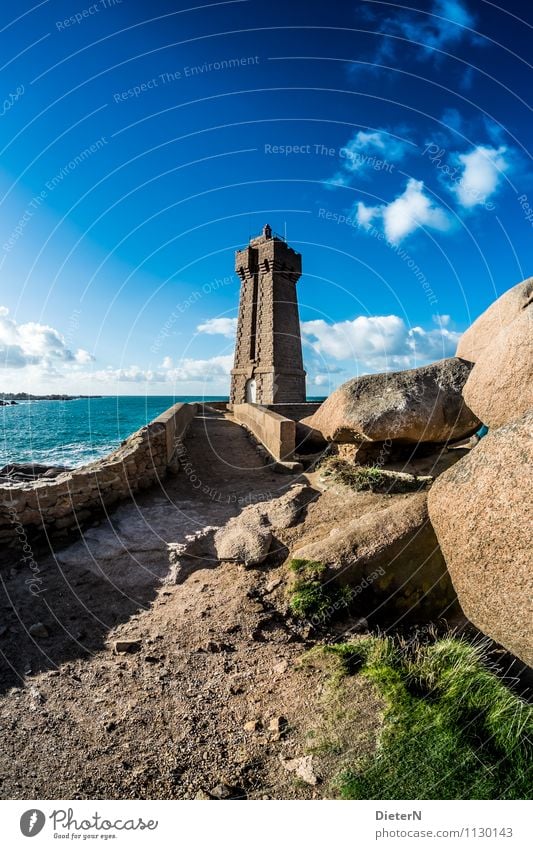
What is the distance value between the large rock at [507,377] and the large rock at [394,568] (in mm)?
1843

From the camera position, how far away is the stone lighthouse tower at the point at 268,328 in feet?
84.2

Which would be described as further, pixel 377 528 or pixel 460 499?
pixel 377 528

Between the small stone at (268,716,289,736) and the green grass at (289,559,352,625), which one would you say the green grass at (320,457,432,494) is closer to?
the green grass at (289,559,352,625)

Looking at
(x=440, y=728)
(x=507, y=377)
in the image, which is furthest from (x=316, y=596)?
(x=507, y=377)

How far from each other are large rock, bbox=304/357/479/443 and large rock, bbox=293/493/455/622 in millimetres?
2890

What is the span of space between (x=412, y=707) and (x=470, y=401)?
9.70 feet

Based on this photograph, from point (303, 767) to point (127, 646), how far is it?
2.51m

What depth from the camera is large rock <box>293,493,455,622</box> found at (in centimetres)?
494

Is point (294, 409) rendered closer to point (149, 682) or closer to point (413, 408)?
point (413, 408)

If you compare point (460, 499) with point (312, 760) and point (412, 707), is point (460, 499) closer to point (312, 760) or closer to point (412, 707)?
point (412, 707)

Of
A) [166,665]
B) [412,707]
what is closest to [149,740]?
[166,665]

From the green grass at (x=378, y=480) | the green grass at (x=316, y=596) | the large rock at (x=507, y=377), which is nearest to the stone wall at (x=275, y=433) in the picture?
the green grass at (x=378, y=480)

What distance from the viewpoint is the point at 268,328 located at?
2589 centimetres

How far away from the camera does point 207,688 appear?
154 inches
